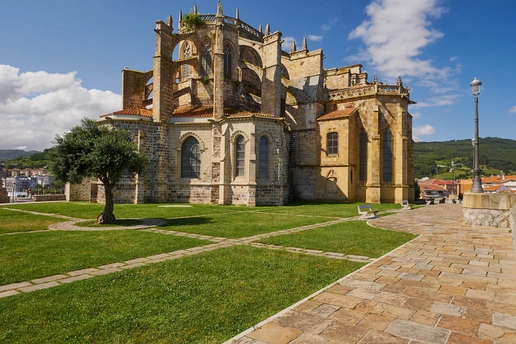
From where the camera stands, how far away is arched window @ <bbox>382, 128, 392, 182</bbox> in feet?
99.3

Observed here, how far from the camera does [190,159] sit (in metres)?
27.7

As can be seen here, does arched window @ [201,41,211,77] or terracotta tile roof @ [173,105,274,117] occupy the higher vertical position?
arched window @ [201,41,211,77]

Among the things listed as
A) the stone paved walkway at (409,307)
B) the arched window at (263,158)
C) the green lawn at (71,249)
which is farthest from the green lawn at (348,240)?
the arched window at (263,158)

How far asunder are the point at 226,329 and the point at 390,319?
2.17 m

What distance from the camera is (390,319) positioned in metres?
4.25

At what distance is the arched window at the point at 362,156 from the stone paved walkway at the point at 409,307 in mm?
23333

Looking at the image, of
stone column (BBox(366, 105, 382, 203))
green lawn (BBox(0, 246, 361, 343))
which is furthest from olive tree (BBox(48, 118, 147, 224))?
stone column (BBox(366, 105, 382, 203))

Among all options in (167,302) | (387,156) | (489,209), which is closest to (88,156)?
(167,302)

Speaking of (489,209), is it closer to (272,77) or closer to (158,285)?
(158,285)

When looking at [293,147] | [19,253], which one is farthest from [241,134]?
[19,253]

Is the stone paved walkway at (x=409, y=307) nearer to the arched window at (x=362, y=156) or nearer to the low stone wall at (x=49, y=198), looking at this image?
the arched window at (x=362, y=156)

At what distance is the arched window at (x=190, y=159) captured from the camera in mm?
27547

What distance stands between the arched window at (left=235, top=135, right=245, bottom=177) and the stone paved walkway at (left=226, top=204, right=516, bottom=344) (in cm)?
1867

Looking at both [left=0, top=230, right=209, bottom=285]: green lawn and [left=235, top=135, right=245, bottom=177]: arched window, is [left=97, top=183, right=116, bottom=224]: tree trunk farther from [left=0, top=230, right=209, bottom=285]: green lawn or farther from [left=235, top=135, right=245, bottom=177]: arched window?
[left=235, top=135, right=245, bottom=177]: arched window
